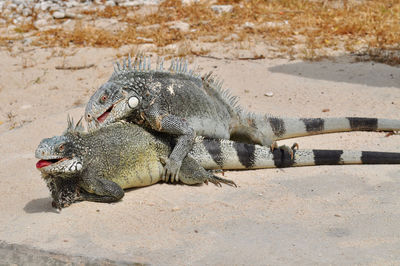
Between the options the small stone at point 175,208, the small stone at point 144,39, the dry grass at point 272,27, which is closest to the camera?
the small stone at point 175,208

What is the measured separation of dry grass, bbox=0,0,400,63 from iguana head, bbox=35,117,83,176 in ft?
17.2

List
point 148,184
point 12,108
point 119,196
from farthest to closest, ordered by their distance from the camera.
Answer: point 12,108 → point 148,184 → point 119,196

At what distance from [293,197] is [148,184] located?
4.65ft

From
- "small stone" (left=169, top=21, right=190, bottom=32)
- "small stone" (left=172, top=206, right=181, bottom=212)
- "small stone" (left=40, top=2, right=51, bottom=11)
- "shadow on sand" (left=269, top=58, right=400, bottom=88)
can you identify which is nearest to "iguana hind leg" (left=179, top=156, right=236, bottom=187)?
"small stone" (left=172, top=206, right=181, bottom=212)

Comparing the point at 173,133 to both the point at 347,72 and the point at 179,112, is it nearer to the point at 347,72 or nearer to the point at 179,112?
the point at 179,112

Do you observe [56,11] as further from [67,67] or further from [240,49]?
[240,49]

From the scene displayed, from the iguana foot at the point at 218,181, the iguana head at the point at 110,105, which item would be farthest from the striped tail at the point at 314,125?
the iguana head at the point at 110,105

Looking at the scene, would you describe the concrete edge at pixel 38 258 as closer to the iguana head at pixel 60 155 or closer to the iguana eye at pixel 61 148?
the iguana head at pixel 60 155

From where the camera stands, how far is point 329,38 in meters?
10.4

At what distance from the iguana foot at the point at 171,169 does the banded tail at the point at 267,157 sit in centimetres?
43

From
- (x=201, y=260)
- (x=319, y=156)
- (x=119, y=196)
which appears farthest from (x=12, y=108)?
(x=201, y=260)

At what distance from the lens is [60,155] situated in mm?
4887

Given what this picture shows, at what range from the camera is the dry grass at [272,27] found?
10.2 meters

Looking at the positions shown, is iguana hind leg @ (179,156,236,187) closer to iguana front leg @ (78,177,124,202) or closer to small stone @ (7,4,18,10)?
iguana front leg @ (78,177,124,202)
